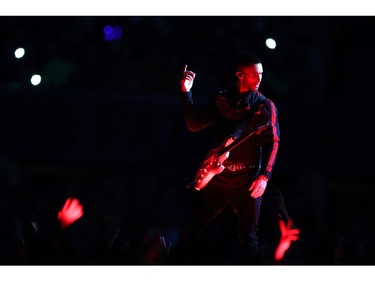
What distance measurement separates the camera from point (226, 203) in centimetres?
593

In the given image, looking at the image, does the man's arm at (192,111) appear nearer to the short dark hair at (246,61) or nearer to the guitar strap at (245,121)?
the guitar strap at (245,121)

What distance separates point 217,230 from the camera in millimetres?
7203

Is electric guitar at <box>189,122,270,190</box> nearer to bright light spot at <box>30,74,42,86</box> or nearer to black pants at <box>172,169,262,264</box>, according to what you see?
black pants at <box>172,169,262,264</box>

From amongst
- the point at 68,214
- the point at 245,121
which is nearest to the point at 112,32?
the point at 68,214

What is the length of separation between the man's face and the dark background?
3.10 meters

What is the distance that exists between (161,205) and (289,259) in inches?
91.7

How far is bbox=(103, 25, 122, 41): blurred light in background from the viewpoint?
9.48m

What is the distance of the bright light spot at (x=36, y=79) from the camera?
9.31m

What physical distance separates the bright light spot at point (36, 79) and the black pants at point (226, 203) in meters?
4.02

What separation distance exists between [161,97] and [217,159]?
12.1 feet

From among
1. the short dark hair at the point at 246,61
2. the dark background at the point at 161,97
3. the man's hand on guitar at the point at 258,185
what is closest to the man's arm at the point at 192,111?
the short dark hair at the point at 246,61

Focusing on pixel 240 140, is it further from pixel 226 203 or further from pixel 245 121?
pixel 226 203

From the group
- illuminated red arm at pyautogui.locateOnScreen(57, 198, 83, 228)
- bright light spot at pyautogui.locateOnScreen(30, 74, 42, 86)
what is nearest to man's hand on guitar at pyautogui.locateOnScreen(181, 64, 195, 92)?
illuminated red arm at pyautogui.locateOnScreen(57, 198, 83, 228)

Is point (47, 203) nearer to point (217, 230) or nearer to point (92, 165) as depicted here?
point (92, 165)
